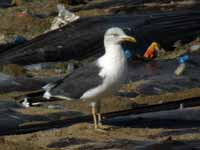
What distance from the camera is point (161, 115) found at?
8.56 metres

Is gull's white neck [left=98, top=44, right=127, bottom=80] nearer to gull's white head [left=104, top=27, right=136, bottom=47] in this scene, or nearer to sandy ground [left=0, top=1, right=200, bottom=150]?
gull's white head [left=104, top=27, right=136, bottom=47]

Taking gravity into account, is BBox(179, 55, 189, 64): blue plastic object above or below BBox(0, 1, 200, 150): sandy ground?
above

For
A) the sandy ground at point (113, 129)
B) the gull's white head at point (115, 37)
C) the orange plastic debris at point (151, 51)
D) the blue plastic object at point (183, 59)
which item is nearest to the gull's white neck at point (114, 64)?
the gull's white head at point (115, 37)

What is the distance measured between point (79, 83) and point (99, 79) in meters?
0.34

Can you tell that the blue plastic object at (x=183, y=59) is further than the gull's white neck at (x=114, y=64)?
Yes

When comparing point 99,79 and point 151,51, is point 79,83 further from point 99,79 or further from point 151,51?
point 151,51

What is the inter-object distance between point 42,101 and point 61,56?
A: 14.7 ft

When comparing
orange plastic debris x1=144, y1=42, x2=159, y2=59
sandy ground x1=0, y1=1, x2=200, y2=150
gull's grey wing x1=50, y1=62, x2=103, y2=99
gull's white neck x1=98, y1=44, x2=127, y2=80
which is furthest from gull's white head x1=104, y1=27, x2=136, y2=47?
orange plastic debris x1=144, y1=42, x2=159, y2=59

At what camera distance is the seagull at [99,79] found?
24.7 feet

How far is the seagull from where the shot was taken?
24.7ft

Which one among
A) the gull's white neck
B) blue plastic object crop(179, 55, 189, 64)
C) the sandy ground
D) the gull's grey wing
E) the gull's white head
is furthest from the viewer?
blue plastic object crop(179, 55, 189, 64)

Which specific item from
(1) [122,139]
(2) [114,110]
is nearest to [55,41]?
(2) [114,110]

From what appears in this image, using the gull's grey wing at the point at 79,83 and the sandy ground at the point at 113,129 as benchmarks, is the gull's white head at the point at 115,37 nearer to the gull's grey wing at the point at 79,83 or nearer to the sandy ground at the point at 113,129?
the gull's grey wing at the point at 79,83

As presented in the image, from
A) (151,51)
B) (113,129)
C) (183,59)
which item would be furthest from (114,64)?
(151,51)
